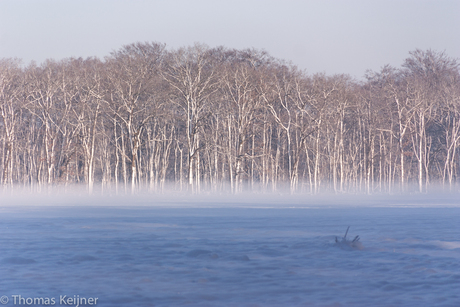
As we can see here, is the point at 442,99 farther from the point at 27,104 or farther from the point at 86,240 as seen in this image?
the point at 86,240

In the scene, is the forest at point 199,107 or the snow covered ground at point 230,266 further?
the forest at point 199,107

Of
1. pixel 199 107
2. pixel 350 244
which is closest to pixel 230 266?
pixel 350 244

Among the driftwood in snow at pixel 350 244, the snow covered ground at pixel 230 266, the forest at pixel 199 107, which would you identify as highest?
the forest at pixel 199 107

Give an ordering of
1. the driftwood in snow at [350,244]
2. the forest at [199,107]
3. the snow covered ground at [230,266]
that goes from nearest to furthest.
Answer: the snow covered ground at [230,266] < the driftwood in snow at [350,244] < the forest at [199,107]

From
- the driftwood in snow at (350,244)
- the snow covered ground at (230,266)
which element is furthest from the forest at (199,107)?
the driftwood in snow at (350,244)

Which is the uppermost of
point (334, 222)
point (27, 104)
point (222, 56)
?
point (222, 56)

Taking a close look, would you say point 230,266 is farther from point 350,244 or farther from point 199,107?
point 199,107

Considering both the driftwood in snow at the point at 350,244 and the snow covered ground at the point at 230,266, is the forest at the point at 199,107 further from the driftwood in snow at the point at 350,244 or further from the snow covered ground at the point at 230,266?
the driftwood in snow at the point at 350,244

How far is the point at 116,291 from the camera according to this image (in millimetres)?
6129

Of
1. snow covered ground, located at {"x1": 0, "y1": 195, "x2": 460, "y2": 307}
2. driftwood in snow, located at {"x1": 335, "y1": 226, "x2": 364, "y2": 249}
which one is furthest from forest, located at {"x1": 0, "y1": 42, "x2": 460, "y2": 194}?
driftwood in snow, located at {"x1": 335, "y1": 226, "x2": 364, "y2": 249}

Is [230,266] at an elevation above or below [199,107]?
below

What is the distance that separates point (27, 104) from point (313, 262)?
111ft

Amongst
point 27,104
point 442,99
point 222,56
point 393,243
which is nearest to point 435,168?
point 442,99

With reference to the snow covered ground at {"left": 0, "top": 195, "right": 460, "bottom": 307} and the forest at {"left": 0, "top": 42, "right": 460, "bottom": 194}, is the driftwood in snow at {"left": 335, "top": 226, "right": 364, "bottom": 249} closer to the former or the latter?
the snow covered ground at {"left": 0, "top": 195, "right": 460, "bottom": 307}
